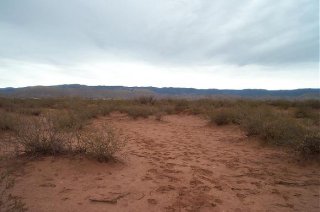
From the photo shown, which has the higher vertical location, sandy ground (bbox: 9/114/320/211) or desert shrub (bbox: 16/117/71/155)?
desert shrub (bbox: 16/117/71/155)

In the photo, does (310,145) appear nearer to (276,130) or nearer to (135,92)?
(276,130)

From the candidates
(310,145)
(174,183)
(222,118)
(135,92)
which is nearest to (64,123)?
(174,183)

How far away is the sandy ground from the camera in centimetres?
383

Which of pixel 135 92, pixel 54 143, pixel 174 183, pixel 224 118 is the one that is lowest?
pixel 174 183

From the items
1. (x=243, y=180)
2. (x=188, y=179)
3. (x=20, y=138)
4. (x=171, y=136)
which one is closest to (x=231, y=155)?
(x=243, y=180)

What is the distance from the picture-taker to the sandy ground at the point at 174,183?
3832 mm

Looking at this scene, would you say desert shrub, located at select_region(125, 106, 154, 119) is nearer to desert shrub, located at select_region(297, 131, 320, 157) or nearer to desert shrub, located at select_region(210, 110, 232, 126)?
desert shrub, located at select_region(210, 110, 232, 126)

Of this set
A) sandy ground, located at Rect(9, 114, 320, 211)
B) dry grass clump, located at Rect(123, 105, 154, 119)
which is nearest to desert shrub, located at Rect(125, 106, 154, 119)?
dry grass clump, located at Rect(123, 105, 154, 119)

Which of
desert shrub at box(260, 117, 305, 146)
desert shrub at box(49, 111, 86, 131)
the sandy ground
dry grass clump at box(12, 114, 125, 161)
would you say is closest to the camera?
the sandy ground

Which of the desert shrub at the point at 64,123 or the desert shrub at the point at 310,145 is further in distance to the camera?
the desert shrub at the point at 64,123

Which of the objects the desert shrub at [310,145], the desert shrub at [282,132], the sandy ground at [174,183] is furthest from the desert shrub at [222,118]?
the desert shrub at [310,145]

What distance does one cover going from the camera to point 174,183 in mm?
4605

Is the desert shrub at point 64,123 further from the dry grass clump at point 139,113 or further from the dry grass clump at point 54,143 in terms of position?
the dry grass clump at point 139,113

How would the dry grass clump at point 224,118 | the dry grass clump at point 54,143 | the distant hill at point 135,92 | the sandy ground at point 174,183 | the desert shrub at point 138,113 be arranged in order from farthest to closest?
1. the distant hill at point 135,92
2. the desert shrub at point 138,113
3. the dry grass clump at point 224,118
4. the dry grass clump at point 54,143
5. the sandy ground at point 174,183
